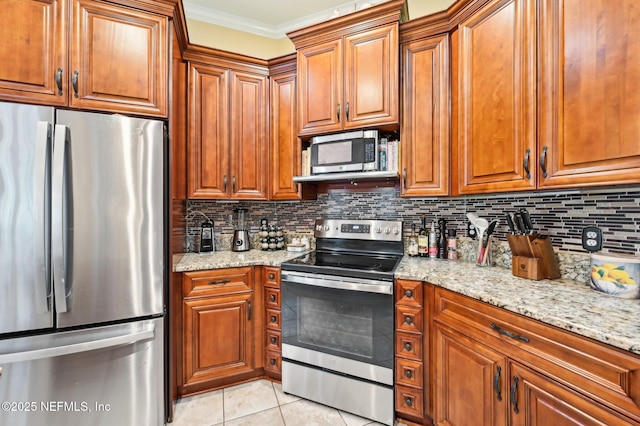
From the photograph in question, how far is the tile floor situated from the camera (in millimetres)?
1693

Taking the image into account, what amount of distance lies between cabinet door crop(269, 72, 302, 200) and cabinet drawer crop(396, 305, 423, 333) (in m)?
1.16

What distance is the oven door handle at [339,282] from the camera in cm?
163

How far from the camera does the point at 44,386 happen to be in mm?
1330

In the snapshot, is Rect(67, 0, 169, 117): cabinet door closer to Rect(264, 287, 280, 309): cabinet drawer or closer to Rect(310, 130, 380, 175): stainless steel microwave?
Rect(310, 130, 380, 175): stainless steel microwave

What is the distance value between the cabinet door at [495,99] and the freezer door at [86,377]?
2003mm

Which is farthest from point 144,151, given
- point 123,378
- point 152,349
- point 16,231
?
point 123,378

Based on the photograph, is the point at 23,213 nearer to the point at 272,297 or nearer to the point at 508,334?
the point at 272,297

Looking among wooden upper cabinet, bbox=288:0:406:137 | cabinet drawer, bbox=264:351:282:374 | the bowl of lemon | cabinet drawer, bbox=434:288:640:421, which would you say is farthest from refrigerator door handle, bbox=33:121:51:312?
the bowl of lemon

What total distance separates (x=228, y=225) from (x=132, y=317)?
3.76 feet

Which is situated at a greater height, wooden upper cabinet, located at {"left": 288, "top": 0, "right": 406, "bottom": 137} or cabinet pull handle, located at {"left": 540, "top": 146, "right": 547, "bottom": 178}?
wooden upper cabinet, located at {"left": 288, "top": 0, "right": 406, "bottom": 137}

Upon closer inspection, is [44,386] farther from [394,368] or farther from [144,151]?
[394,368]

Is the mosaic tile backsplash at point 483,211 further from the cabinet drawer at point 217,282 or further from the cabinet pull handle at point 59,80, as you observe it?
the cabinet pull handle at point 59,80

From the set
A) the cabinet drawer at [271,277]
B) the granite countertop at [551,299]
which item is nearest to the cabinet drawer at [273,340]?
the cabinet drawer at [271,277]

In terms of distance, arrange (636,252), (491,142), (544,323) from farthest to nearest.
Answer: (491,142), (636,252), (544,323)
